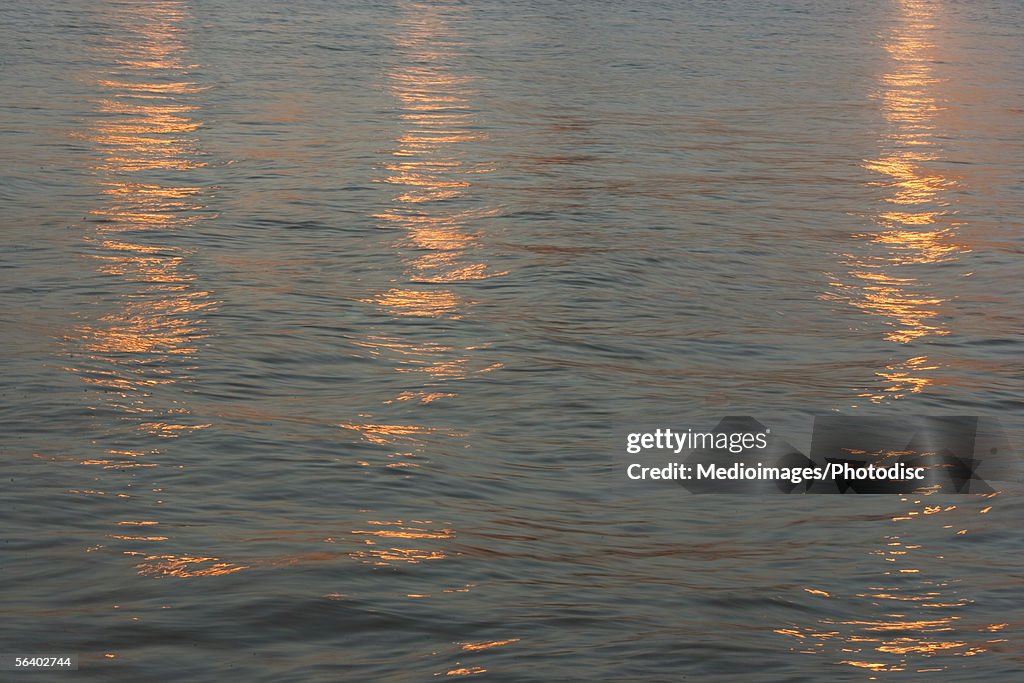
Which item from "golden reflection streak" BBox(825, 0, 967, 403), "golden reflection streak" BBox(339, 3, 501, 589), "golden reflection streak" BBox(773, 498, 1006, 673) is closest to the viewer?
"golden reflection streak" BBox(773, 498, 1006, 673)

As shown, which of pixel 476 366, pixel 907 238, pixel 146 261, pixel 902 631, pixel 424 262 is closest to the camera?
pixel 902 631

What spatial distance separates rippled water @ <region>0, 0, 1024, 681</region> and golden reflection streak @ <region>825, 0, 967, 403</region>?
0.05 metres

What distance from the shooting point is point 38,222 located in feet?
38.0

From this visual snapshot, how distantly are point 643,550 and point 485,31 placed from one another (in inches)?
822

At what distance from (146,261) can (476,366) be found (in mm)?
3074

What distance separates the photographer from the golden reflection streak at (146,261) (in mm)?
7434

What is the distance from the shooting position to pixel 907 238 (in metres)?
12.3

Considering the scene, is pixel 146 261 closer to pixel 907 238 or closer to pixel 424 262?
pixel 424 262

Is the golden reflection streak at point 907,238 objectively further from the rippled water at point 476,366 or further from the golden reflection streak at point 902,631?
the golden reflection streak at point 902,631

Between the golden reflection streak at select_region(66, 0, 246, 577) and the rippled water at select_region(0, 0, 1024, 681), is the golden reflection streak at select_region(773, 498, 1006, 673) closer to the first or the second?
the rippled water at select_region(0, 0, 1024, 681)

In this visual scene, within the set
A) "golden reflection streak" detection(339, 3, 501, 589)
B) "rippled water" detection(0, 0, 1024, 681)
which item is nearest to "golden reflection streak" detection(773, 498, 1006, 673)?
"rippled water" detection(0, 0, 1024, 681)

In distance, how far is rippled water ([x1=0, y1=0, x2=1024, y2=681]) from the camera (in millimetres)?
5594

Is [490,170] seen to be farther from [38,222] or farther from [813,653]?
[813,653]

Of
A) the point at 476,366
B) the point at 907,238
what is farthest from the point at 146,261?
the point at 907,238
